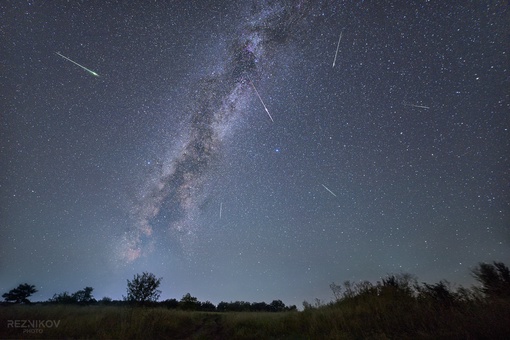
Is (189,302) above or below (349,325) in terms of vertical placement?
above

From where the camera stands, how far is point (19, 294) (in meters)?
38.3

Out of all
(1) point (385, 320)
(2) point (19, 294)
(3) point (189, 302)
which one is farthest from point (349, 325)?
(2) point (19, 294)

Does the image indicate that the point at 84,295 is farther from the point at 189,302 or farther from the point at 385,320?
the point at 385,320

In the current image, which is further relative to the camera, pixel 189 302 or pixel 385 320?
pixel 189 302

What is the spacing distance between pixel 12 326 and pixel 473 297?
17.2m

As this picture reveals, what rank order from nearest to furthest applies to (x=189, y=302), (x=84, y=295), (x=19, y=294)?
1. (x=189, y=302)
2. (x=19, y=294)
3. (x=84, y=295)

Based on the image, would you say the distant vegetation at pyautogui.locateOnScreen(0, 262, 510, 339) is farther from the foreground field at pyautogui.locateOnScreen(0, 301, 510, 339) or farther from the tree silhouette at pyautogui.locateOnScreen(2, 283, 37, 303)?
the tree silhouette at pyautogui.locateOnScreen(2, 283, 37, 303)

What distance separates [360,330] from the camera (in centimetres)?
720

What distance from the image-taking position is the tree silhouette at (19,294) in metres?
37.9

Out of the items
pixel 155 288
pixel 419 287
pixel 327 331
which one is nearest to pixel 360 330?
pixel 327 331

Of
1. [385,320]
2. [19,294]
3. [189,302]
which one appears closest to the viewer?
[385,320]

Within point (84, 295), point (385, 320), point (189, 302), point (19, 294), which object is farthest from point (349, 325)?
point (84, 295)

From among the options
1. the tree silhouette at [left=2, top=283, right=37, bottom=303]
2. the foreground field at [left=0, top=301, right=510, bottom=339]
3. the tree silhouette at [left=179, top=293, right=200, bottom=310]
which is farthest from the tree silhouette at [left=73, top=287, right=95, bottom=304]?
the foreground field at [left=0, top=301, right=510, bottom=339]

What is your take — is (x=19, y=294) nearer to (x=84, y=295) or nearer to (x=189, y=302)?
(x=84, y=295)
